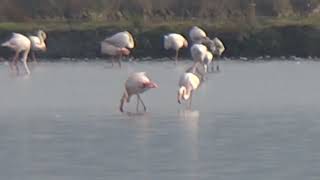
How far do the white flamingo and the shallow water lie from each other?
4759 mm

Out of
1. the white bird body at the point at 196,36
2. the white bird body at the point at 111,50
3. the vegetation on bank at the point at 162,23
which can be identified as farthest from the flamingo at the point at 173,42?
the vegetation on bank at the point at 162,23

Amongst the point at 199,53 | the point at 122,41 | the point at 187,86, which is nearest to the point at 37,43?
the point at 122,41

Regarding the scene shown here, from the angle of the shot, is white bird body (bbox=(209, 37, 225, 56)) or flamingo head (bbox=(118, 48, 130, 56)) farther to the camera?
flamingo head (bbox=(118, 48, 130, 56))

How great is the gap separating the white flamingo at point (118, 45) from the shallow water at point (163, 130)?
4.76m

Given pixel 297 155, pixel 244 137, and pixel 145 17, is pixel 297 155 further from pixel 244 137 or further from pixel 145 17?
pixel 145 17

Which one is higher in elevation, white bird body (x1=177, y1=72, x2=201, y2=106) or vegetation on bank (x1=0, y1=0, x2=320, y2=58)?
white bird body (x1=177, y1=72, x2=201, y2=106)

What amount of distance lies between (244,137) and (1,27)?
18817 millimetres

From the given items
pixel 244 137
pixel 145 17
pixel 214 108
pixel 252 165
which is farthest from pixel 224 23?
pixel 252 165

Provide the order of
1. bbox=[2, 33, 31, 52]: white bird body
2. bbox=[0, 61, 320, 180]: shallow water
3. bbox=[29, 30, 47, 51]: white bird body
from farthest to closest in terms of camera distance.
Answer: bbox=[29, 30, 47, 51]: white bird body
bbox=[2, 33, 31, 52]: white bird body
bbox=[0, 61, 320, 180]: shallow water

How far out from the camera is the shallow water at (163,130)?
10328mm

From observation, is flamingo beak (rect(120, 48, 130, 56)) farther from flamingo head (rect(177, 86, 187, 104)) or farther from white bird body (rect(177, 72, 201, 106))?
flamingo head (rect(177, 86, 187, 104))

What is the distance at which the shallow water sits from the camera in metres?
10.3

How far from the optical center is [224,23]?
1203 inches

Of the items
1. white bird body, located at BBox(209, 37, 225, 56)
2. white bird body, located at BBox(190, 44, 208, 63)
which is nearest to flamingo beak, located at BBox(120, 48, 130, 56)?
white bird body, located at BBox(209, 37, 225, 56)
